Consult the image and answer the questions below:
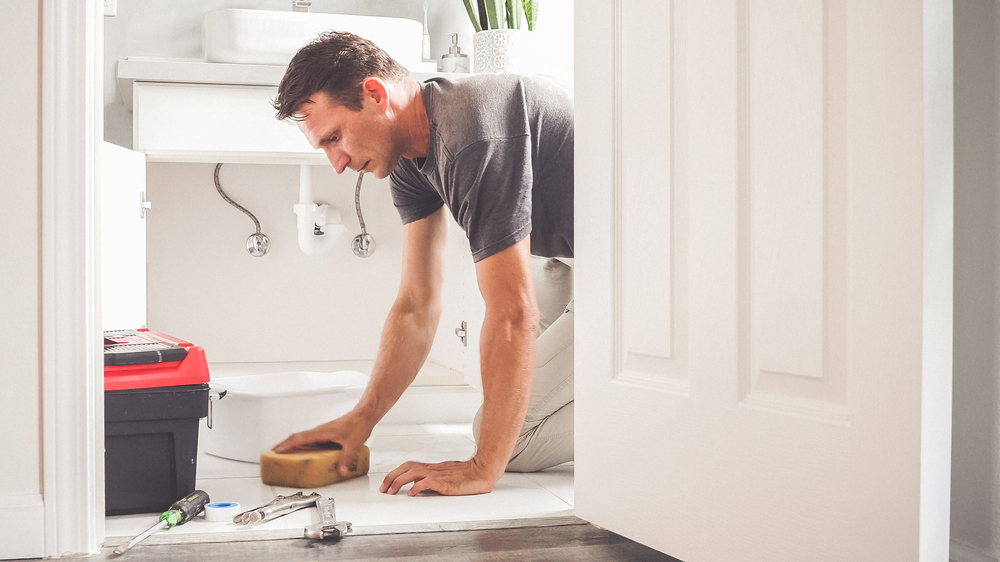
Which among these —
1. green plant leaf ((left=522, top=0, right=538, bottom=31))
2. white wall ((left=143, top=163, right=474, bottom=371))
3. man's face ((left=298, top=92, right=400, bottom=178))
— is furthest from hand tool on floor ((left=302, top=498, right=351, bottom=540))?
green plant leaf ((left=522, top=0, right=538, bottom=31))

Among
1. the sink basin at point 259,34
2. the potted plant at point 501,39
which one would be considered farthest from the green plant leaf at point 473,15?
the sink basin at point 259,34

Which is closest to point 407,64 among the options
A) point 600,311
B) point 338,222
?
point 338,222

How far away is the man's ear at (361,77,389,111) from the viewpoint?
1.42 m

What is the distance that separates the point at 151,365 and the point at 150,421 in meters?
0.09

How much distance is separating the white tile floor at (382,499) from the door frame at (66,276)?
11cm

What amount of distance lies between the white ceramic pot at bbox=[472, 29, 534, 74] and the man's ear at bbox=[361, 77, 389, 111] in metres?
0.59

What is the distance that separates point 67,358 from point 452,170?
0.66 metres

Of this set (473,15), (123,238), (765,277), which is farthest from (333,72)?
(765,277)

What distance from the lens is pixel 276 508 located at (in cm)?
123

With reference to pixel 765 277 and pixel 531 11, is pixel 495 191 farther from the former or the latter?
pixel 531 11

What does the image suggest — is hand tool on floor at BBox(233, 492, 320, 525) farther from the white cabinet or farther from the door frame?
the white cabinet

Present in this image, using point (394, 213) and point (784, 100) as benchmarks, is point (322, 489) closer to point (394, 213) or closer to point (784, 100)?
point (784, 100)

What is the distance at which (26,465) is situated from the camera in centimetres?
104

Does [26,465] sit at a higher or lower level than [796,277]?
lower
